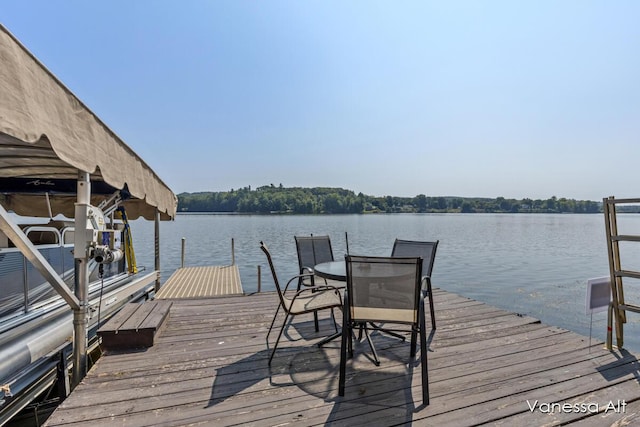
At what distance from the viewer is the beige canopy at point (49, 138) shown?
4.00 ft

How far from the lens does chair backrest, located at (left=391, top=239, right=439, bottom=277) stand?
320 centimetres

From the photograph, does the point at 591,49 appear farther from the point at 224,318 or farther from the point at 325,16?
the point at 224,318

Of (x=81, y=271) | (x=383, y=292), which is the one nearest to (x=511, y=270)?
Result: (x=383, y=292)

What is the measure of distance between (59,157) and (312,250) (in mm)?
2734

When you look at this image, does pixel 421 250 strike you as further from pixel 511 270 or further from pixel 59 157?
pixel 511 270

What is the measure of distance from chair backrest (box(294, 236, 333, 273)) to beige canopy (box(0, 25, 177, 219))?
175 centimetres

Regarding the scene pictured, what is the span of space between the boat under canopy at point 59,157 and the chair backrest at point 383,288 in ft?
5.51

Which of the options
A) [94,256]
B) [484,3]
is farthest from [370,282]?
[484,3]

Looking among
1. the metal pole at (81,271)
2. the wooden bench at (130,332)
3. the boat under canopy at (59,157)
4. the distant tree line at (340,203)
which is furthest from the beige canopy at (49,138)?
the distant tree line at (340,203)

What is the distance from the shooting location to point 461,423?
1642mm

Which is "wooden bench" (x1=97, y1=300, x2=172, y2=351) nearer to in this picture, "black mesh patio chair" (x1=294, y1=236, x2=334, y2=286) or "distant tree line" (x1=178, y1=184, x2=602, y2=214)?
"black mesh patio chair" (x1=294, y1=236, x2=334, y2=286)

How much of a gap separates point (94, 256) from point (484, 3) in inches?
256

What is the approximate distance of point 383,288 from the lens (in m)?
2.07

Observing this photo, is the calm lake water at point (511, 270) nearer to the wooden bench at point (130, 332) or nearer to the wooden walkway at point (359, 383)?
the wooden walkway at point (359, 383)
